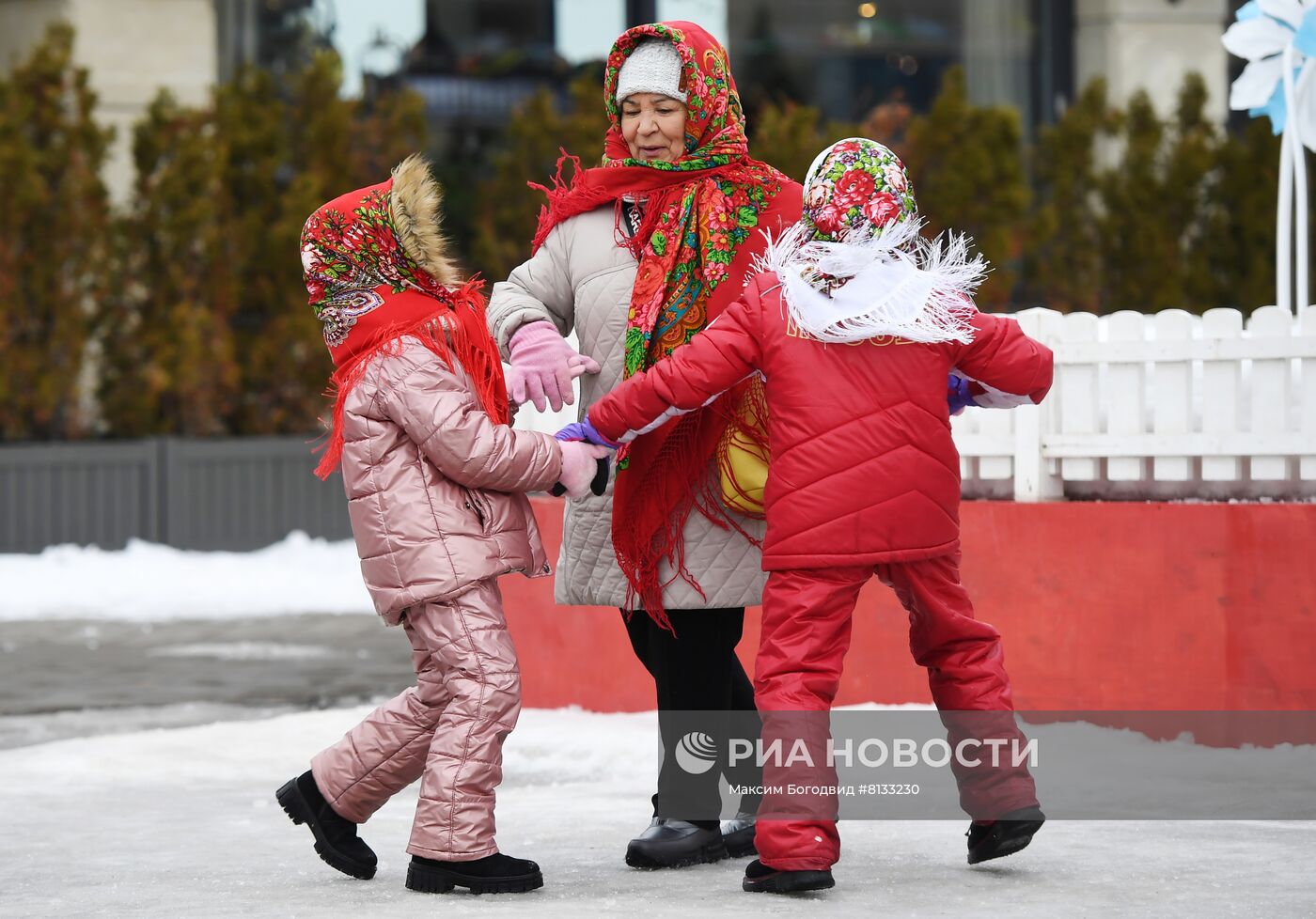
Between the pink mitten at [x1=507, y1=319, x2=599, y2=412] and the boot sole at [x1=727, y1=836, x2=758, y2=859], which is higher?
the pink mitten at [x1=507, y1=319, x2=599, y2=412]

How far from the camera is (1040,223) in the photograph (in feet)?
45.2

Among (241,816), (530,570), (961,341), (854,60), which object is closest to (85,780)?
(241,816)

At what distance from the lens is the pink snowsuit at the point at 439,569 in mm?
4293

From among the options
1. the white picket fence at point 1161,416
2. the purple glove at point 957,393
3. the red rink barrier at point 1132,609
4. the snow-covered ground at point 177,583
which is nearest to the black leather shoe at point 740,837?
the purple glove at point 957,393

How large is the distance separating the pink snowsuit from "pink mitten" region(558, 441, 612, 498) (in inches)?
1.1

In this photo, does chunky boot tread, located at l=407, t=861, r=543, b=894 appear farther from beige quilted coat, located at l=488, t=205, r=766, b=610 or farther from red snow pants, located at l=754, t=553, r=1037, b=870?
beige quilted coat, located at l=488, t=205, r=766, b=610

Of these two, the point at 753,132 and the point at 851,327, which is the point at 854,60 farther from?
the point at 851,327

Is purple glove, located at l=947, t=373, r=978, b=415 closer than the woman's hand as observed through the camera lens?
No

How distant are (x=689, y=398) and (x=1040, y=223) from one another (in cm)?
994

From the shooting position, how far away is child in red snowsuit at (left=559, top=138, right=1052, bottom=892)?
4254 mm

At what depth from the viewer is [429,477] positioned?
4.38 meters

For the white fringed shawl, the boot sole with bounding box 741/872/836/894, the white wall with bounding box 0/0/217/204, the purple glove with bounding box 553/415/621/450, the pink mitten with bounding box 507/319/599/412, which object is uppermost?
the white wall with bounding box 0/0/217/204

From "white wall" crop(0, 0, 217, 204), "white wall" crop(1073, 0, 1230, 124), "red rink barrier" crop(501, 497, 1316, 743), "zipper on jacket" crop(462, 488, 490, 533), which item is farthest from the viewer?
"white wall" crop(1073, 0, 1230, 124)

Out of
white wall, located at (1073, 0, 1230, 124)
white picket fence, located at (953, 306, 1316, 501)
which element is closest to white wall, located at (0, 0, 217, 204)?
white wall, located at (1073, 0, 1230, 124)
